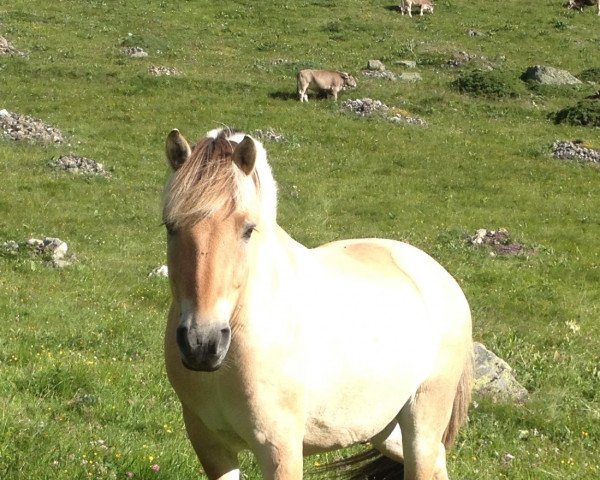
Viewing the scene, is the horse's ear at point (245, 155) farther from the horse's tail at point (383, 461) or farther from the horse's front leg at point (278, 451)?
the horse's tail at point (383, 461)

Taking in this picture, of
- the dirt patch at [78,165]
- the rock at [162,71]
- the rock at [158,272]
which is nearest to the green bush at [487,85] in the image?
the rock at [162,71]

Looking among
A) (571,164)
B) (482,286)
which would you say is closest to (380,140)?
(571,164)

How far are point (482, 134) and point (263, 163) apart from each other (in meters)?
27.7

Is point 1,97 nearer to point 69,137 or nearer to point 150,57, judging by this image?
point 69,137

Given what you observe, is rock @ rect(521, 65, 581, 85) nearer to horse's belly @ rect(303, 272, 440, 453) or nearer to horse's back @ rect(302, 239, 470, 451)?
horse's back @ rect(302, 239, 470, 451)

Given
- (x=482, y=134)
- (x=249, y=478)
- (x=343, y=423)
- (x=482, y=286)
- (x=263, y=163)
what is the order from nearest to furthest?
(x=263, y=163), (x=343, y=423), (x=249, y=478), (x=482, y=286), (x=482, y=134)

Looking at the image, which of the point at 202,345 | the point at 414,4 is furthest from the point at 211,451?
the point at 414,4

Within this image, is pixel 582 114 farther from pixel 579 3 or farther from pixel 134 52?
pixel 579 3

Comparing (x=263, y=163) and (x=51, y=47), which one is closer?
(x=263, y=163)

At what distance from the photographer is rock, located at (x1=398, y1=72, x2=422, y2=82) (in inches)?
1538

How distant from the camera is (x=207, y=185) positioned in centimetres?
451

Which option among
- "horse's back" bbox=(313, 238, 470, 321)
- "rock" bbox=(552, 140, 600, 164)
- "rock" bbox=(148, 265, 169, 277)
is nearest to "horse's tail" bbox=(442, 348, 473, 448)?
"horse's back" bbox=(313, 238, 470, 321)

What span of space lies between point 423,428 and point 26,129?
22438mm

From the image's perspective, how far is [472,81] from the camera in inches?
1469
